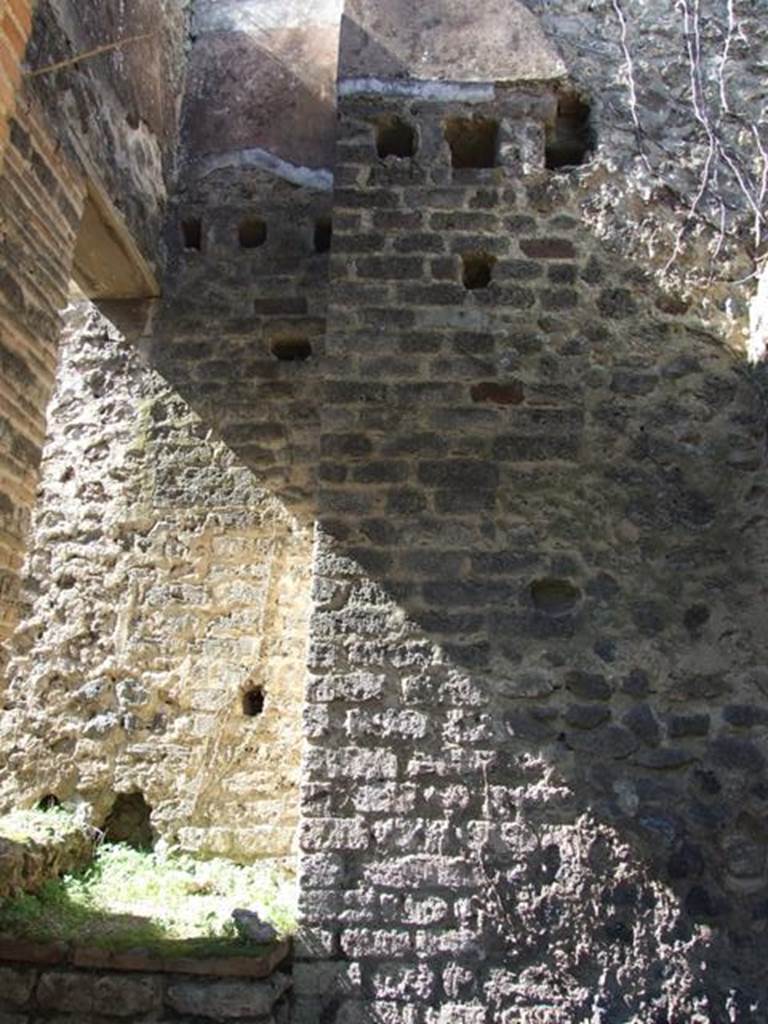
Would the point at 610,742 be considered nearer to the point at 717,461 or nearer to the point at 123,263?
the point at 717,461

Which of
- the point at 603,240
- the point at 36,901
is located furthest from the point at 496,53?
the point at 36,901

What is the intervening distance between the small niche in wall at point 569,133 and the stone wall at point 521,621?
0.37 ft

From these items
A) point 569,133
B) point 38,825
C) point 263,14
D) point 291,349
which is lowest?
point 38,825

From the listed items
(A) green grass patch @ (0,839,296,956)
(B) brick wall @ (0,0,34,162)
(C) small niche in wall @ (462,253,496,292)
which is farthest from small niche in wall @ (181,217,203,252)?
(A) green grass patch @ (0,839,296,956)

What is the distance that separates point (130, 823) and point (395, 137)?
3.14m

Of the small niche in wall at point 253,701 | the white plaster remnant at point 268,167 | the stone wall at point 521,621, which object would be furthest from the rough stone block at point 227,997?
the white plaster remnant at point 268,167

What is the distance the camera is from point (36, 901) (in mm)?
3855

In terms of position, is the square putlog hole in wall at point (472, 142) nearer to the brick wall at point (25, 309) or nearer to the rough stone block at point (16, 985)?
the brick wall at point (25, 309)

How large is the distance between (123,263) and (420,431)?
1.97m

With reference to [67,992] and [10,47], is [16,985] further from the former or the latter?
[10,47]

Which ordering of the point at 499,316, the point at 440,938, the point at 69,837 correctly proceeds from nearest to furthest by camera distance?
the point at 440,938
the point at 499,316
the point at 69,837

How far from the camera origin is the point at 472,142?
14.8ft

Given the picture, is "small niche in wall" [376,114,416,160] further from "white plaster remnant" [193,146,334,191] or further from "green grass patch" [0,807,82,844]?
"green grass patch" [0,807,82,844]

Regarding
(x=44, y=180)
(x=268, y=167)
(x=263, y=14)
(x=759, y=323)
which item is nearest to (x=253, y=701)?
(x=44, y=180)
